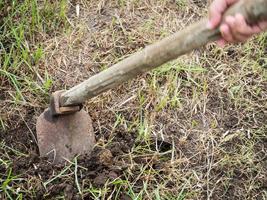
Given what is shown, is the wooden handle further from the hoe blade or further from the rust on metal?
the hoe blade

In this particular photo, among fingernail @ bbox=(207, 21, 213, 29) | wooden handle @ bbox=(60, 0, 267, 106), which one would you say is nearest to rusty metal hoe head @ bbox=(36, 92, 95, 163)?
wooden handle @ bbox=(60, 0, 267, 106)

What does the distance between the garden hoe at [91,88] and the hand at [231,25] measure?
0.8 inches

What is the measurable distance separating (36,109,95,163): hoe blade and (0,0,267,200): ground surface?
2.1 inches

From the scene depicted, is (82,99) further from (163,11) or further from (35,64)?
(163,11)

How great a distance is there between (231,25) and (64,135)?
107cm

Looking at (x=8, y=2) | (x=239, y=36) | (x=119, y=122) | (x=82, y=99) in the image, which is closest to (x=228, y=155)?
(x=119, y=122)

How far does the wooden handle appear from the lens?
4.92 feet

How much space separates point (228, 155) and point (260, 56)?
0.65 metres

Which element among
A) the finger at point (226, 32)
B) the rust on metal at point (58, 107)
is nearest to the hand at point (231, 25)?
the finger at point (226, 32)

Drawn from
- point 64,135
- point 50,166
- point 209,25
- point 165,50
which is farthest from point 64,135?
point 209,25

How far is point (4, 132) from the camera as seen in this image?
Answer: 238 centimetres

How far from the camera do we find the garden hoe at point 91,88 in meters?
1.62

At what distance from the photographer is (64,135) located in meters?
2.35

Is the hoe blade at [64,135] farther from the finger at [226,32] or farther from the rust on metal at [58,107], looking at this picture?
the finger at [226,32]
